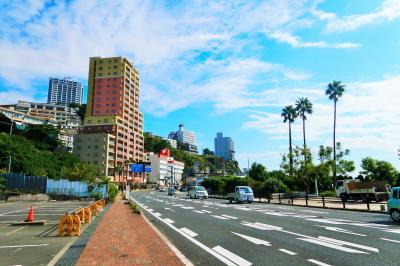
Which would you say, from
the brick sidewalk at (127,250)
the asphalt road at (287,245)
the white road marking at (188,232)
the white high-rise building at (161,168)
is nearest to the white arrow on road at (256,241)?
the asphalt road at (287,245)

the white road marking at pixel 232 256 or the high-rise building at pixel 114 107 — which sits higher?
the high-rise building at pixel 114 107

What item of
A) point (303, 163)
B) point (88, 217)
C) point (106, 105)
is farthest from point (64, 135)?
point (88, 217)

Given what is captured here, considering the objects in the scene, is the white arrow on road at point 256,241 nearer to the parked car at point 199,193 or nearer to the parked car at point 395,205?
the parked car at point 395,205

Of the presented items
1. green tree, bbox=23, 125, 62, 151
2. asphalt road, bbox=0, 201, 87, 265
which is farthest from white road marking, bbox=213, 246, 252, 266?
green tree, bbox=23, 125, 62, 151

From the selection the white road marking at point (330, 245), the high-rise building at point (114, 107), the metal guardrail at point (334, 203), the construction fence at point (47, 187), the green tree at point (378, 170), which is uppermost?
the high-rise building at point (114, 107)

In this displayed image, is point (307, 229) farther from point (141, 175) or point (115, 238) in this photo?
point (141, 175)

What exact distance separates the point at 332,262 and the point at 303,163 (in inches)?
1519

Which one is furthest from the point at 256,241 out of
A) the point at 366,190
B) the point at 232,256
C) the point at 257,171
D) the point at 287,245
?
the point at 257,171

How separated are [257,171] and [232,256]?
256 feet

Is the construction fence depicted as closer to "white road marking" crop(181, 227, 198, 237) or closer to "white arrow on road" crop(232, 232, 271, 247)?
"white road marking" crop(181, 227, 198, 237)

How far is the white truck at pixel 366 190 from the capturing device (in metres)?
37.3

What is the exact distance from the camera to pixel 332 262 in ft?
26.8

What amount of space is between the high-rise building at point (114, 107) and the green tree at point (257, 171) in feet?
149

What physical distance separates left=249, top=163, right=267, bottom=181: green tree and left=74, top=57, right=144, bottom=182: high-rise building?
45508 mm
